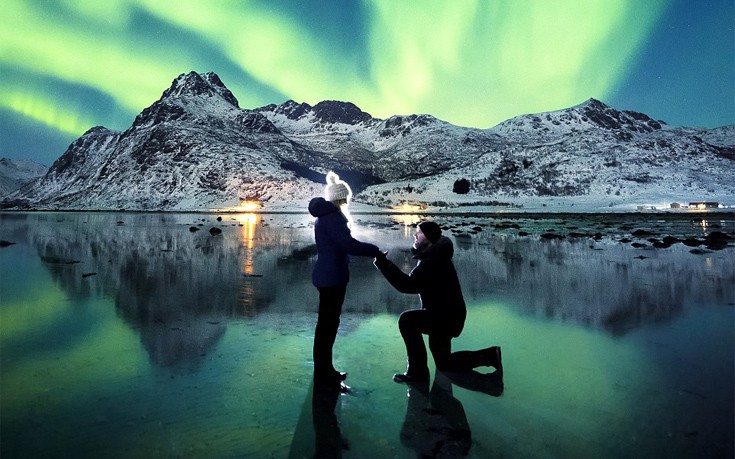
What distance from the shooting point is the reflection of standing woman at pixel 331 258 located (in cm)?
604

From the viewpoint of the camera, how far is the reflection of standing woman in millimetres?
6035

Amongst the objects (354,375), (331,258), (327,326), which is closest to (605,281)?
(354,375)

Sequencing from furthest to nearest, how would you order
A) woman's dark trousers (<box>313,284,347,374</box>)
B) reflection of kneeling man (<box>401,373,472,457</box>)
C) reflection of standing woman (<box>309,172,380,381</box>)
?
woman's dark trousers (<box>313,284,347,374</box>) < reflection of standing woman (<box>309,172,380,381</box>) < reflection of kneeling man (<box>401,373,472,457</box>)

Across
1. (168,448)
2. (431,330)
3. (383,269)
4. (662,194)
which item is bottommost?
(168,448)

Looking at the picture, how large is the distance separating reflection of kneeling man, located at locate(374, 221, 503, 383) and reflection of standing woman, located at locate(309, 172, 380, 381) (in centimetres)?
50

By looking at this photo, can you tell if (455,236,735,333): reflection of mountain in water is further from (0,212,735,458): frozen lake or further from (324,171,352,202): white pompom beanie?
(324,171,352,202): white pompom beanie

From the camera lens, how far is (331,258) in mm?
6160

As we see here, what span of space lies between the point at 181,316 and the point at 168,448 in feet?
18.8

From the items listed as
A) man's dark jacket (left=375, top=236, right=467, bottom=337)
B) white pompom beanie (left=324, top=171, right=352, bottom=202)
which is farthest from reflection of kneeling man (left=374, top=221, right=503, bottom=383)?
white pompom beanie (left=324, top=171, right=352, bottom=202)

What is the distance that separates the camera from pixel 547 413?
5113 mm

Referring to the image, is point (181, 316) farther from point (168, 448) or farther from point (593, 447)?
point (593, 447)

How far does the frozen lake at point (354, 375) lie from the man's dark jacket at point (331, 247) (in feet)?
4.83

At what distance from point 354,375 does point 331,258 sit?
179cm

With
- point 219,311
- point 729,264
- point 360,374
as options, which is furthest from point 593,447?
point 729,264
